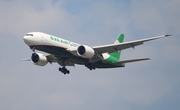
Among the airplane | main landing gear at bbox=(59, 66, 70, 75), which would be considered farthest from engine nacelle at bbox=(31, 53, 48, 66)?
main landing gear at bbox=(59, 66, 70, 75)

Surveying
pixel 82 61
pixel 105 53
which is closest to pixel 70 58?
pixel 82 61

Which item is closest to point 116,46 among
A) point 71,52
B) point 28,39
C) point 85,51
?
point 85,51

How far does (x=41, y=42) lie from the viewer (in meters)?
57.2

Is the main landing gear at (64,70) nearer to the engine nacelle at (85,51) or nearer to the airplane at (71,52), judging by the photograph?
the airplane at (71,52)

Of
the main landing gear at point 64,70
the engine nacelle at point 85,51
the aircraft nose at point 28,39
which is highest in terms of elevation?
the aircraft nose at point 28,39

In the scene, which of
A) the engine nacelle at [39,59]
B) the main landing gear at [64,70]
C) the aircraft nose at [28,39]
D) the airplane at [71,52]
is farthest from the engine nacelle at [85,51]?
the main landing gear at [64,70]

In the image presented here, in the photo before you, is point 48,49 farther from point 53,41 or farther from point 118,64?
point 118,64

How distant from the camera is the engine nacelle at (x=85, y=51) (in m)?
58.6

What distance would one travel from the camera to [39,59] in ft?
205

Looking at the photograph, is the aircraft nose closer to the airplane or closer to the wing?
the airplane

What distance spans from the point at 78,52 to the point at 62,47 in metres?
2.12

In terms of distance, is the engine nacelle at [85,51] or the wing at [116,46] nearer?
the wing at [116,46]

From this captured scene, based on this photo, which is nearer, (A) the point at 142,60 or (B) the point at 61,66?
(A) the point at 142,60

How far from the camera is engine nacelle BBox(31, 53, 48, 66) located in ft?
205
